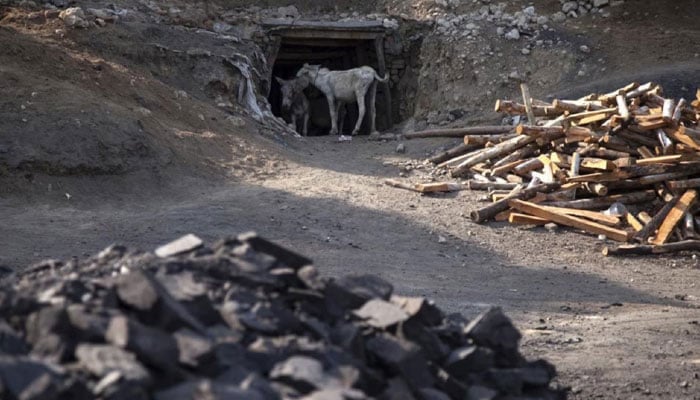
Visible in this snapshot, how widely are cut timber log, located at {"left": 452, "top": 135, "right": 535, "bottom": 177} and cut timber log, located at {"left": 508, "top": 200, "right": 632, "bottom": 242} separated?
5.85 feet

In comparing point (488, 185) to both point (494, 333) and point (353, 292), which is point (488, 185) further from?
point (353, 292)

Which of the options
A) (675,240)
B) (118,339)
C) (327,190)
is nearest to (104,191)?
(327,190)

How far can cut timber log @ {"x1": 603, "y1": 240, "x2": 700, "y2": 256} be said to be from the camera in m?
11.7

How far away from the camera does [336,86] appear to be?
20.5 metres

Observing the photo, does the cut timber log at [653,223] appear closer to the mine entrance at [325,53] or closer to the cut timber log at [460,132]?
the cut timber log at [460,132]

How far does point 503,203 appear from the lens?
1274 cm

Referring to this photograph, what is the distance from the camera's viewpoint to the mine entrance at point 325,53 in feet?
67.7

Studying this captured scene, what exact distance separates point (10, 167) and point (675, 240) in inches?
296

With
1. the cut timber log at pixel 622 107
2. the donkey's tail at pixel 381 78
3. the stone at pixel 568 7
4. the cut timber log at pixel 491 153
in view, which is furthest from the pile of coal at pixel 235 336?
the stone at pixel 568 7

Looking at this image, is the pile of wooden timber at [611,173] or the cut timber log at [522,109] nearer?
the pile of wooden timber at [611,173]

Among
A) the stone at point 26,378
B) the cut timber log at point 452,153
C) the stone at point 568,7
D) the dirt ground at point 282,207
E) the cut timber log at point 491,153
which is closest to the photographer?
the stone at point 26,378

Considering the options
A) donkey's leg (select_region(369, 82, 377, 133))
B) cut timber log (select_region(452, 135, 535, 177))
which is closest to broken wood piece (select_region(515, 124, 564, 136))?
cut timber log (select_region(452, 135, 535, 177))

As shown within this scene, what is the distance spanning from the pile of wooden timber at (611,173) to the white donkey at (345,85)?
6241mm

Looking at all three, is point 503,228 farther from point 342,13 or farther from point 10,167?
point 342,13
